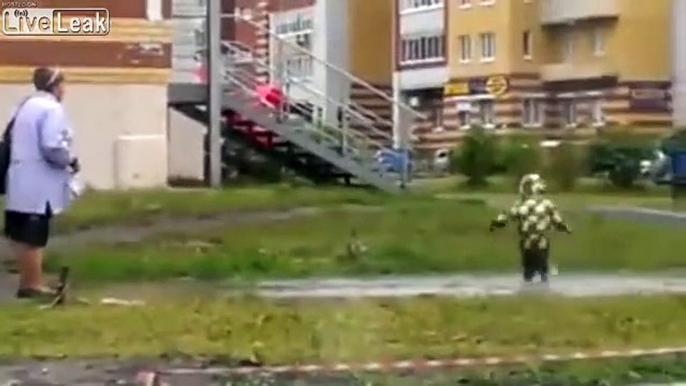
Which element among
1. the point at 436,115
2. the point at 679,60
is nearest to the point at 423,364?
the point at 679,60

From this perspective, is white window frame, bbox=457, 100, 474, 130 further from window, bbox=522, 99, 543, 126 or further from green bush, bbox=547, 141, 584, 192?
green bush, bbox=547, 141, 584, 192

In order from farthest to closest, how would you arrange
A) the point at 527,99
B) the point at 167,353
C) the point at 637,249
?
the point at 527,99 → the point at 637,249 → the point at 167,353

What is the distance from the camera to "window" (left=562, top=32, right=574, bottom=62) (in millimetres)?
83125

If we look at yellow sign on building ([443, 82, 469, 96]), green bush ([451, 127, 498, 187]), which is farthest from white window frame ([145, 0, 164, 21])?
yellow sign on building ([443, 82, 469, 96])

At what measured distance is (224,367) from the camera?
1127 cm

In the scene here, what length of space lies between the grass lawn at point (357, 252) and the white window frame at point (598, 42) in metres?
56.4

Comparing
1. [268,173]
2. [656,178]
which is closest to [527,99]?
[656,178]

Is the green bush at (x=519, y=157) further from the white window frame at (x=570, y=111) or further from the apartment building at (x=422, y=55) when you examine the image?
the apartment building at (x=422, y=55)

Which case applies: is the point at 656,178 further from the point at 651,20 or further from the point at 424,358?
the point at 424,358

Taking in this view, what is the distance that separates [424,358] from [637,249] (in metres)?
9.92

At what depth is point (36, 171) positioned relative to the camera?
15094mm

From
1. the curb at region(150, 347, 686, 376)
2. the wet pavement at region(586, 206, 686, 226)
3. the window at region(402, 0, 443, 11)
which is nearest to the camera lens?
the curb at region(150, 347, 686, 376)

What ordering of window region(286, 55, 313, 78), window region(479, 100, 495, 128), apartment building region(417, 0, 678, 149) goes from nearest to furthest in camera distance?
window region(286, 55, 313, 78)
apartment building region(417, 0, 678, 149)
window region(479, 100, 495, 128)

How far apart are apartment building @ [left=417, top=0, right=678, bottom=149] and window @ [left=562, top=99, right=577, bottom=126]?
4 cm
